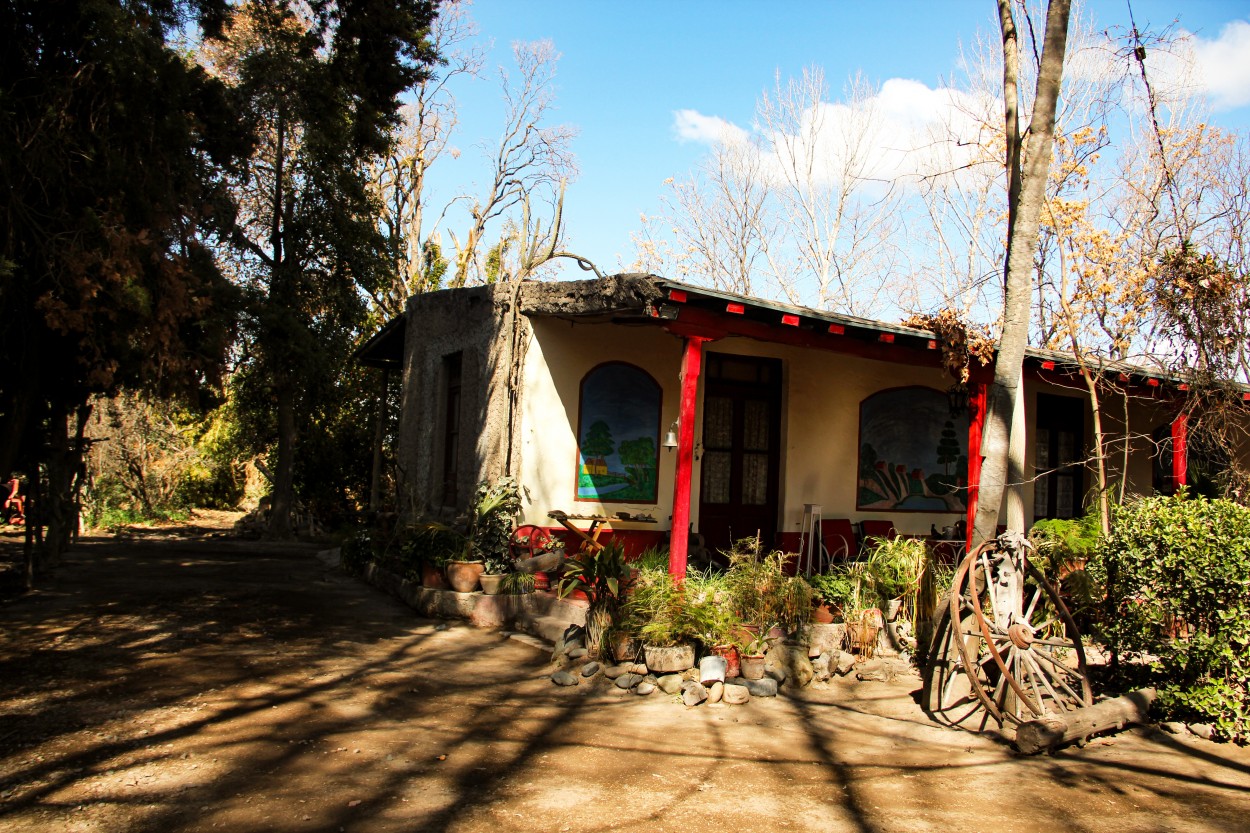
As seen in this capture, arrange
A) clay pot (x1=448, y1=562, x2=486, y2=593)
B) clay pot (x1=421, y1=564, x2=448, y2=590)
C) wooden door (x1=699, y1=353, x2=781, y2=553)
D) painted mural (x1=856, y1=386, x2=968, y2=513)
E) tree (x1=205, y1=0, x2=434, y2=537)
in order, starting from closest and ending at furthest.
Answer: clay pot (x1=448, y1=562, x2=486, y2=593) < clay pot (x1=421, y1=564, x2=448, y2=590) < wooden door (x1=699, y1=353, x2=781, y2=553) < painted mural (x1=856, y1=386, x2=968, y2=513) < tree (x1=205, y1=0, x2=434, y2=537)

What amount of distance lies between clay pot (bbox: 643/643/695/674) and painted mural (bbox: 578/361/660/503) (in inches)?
119

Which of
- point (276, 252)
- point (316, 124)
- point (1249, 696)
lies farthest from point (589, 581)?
point (276, 252)

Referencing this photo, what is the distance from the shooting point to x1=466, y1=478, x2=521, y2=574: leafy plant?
28.3 feet

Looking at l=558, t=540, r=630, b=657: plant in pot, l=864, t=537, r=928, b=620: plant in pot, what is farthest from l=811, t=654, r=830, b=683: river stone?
l=558, t=540, r=630, b=657: plant in pot

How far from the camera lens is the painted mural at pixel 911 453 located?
428 inches

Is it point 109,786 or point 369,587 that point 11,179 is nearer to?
point 109,786

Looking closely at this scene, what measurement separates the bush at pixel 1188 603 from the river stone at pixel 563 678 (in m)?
3.65

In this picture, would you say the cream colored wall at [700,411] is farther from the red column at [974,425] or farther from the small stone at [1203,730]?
the small stone at [1203,730]

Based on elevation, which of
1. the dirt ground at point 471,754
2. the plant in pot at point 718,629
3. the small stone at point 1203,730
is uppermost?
the plant in pot at point 718,629

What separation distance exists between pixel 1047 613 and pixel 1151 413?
8.41 metres

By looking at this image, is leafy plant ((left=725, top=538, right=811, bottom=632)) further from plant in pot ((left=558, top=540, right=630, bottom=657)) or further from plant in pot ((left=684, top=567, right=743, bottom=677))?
plant in pot ((left=558, top=540, right=630, bottom=657))

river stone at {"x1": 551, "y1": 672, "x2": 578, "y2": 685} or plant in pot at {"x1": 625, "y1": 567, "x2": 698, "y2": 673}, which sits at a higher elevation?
plant in pot at {"x1": 625, "y1": 567, "x2": 698, "y2": 673}

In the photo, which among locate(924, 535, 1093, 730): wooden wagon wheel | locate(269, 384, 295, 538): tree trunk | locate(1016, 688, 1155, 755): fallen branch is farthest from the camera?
locate(269, 384, 295, 538): tree trunk

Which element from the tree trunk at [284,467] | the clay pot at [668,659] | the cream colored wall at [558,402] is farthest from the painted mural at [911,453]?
the tree trunk at [284,467]
